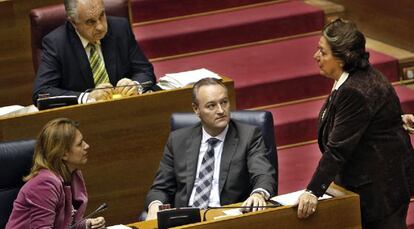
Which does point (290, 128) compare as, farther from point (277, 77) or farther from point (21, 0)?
point (21, 0)

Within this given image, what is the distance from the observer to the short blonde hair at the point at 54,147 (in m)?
3.95

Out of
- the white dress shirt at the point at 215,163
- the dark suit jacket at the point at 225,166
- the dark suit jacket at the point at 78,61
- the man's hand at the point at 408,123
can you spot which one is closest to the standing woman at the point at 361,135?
the man's hand at the point at 408,123

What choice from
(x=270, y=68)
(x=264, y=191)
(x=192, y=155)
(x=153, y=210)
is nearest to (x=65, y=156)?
(x=153, y=210)

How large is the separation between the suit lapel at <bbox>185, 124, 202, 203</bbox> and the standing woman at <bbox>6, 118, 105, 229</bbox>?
44cm

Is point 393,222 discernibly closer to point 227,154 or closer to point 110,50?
point 227,154

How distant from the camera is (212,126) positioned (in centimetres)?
421

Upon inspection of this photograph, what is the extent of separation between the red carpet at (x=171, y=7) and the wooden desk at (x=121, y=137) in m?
1.69

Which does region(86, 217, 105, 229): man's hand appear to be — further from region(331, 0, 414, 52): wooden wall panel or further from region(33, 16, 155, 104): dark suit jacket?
region(331, 0, 414, 52): wooden wall panel

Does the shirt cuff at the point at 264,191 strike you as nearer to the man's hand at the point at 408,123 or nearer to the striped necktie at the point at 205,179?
the striped necktie at the point at 205,179

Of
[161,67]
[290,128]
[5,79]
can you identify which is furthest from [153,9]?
[290,128]

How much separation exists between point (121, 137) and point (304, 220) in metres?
1.32

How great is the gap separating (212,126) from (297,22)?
2.32 m

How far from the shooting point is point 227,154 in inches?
166

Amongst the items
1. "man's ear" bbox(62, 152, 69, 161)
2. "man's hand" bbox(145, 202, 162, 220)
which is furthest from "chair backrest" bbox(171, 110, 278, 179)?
"man's ear" bbox(62, 152, 69, 161)
